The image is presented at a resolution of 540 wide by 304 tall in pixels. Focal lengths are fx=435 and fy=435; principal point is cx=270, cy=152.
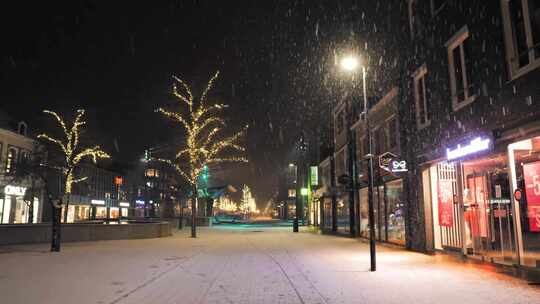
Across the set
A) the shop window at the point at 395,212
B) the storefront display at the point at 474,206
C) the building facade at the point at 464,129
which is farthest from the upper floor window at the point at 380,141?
the storefront display at the point at 474,206

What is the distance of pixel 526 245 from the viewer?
10.2 m

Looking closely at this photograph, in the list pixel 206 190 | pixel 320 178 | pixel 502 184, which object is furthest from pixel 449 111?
pixel 206 190

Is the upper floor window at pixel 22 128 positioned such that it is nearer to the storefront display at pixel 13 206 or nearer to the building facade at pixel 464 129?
the storefront display at pixel 13 206

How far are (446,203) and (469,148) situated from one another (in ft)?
11.1

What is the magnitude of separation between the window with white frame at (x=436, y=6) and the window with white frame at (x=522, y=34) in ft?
13.2

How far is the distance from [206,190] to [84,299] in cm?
4435

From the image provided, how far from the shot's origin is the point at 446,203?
14.7m

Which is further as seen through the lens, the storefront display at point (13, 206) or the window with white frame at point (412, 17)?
the storefront display at point (13, 206)

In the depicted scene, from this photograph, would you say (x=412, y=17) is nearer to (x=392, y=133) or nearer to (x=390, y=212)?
(x=392, y=133)

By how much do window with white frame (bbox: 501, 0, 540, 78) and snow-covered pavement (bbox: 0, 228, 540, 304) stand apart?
15.9ft

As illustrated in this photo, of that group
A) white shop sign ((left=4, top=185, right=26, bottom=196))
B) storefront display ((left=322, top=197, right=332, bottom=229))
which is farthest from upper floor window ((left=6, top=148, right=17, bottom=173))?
storefront display ((left=322, top=197, right=332, bottom=229))

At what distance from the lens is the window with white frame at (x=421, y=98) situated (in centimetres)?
1589

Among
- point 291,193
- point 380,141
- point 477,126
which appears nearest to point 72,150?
point 380,141

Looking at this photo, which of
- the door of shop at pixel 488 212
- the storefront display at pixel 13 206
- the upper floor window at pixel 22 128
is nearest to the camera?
the door of shop at pixel 488 212
